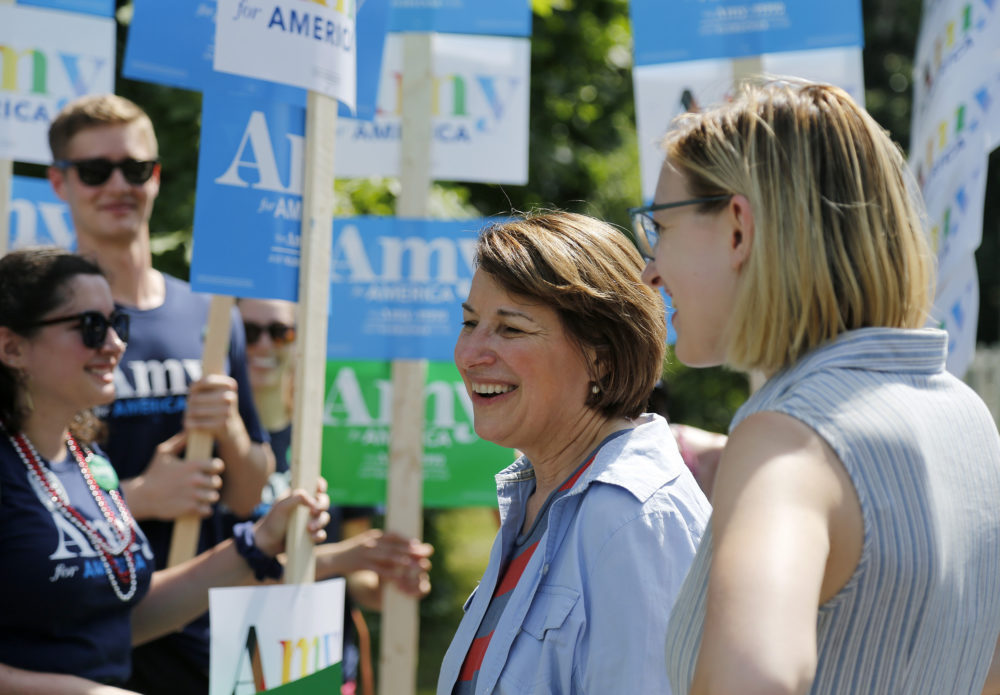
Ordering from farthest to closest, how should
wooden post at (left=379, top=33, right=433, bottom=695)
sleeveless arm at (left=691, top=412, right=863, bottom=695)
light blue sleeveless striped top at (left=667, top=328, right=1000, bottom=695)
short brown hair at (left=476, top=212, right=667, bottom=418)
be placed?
1. wooden post at (left=379, top=33, right=433, bottom=695)
2. short brown hair at (left=476, top=212, right=667, bottom=418)
3. light blue sleeveless striped top at (left=667, top=328, right=1000, bottom=695)
4. sleeveless arm at (left=691, top=412, right=863, bottom=695)

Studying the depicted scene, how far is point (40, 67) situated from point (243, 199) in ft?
4.64

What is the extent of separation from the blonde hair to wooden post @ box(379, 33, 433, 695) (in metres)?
2.45

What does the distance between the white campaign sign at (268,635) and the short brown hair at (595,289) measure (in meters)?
1.12

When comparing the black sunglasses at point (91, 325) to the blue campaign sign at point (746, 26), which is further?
the blue campaign sign at point (746, 26)

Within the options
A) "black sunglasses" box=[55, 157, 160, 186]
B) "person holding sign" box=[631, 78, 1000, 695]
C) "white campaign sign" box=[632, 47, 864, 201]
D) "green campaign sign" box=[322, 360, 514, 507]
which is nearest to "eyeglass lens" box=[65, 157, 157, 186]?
"black sunglasses" box=[55, 157, 160, 186]

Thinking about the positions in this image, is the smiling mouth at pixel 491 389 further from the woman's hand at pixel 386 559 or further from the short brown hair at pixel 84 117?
the short brown hair at pixel 84 117

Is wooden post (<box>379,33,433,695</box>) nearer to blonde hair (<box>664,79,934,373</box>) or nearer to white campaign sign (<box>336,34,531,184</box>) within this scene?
white campaign sign (<box>336,34,531,184</box>)

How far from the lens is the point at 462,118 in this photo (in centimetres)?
390

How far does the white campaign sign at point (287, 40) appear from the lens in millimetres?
2645

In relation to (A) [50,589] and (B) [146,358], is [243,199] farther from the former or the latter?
(A) [50,589]

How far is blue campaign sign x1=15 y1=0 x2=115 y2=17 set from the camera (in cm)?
374

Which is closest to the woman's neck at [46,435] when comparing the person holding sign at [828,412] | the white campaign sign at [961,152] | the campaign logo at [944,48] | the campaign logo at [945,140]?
the person holding sign at [828,412]

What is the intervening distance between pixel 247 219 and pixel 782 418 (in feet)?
6.56

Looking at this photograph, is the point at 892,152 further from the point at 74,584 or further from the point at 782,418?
the point at 74,584
